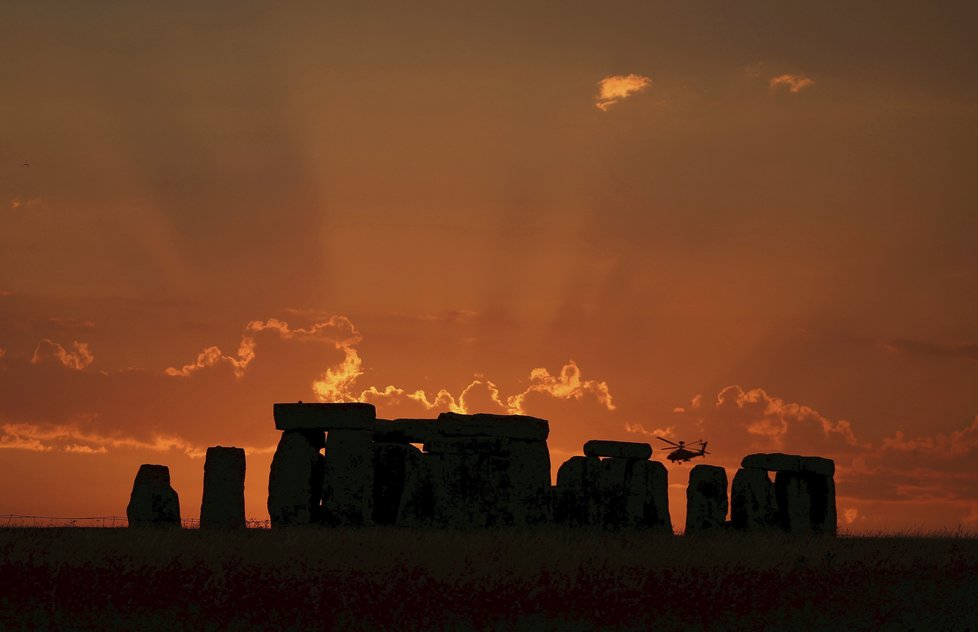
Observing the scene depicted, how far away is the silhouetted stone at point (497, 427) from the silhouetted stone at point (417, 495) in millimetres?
824

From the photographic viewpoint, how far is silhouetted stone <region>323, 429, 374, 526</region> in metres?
26.2

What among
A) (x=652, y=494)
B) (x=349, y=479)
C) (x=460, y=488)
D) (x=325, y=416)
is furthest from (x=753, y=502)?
(x=325, y=416)

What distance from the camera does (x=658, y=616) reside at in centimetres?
1706

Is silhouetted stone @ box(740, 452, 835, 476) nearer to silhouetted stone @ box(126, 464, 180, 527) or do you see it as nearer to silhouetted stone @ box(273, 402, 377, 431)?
silhouetted stone @ box(273, 402, 377, 431)

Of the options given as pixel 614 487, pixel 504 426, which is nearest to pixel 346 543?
pixel 504 426

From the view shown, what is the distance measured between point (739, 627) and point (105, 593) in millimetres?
8481

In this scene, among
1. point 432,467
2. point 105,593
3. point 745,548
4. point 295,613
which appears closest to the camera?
point 295,613

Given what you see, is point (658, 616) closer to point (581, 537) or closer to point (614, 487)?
point (581, 537)

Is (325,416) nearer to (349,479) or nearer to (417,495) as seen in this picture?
(349,479)

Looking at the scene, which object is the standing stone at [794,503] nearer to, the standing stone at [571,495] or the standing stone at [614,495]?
the standing stone at [614,495]

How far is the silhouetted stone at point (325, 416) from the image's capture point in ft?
86.0

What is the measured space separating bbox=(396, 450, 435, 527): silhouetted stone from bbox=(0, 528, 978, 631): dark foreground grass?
2672 millimetres

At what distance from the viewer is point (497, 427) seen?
87.2 feet

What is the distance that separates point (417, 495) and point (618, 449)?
15.3ft
